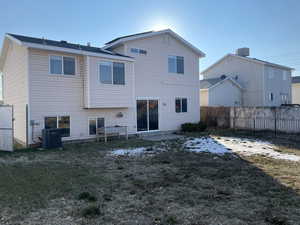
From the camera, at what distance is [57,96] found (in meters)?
11.3

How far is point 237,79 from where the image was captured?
91.0 feet

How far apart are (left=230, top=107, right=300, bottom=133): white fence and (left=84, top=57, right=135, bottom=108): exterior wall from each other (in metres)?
8.51

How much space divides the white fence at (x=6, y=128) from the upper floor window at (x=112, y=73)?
4.45 metres

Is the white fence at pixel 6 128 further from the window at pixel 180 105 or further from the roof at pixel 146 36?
the window at pixel 180 105

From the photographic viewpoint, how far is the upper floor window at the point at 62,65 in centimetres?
1124

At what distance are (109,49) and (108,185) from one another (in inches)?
438

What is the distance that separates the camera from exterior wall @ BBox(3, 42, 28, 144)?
11031 millimetres

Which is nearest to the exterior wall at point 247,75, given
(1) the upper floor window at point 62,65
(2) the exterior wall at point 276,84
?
(2) the exterior wall at point 276,84

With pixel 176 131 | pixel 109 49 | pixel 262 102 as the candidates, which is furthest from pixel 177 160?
pixel 262 102

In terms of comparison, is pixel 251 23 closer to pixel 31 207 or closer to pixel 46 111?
pixel 46 111

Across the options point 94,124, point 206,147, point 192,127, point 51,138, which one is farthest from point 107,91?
point 192,127

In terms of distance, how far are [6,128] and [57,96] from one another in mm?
2553

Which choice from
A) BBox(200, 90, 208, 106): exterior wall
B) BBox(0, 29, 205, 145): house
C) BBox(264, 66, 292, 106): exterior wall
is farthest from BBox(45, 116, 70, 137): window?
Answer: BBox(264, 66, 292, 106): exterior wall

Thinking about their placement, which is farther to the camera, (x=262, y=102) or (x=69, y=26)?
(x=262, y=102)
